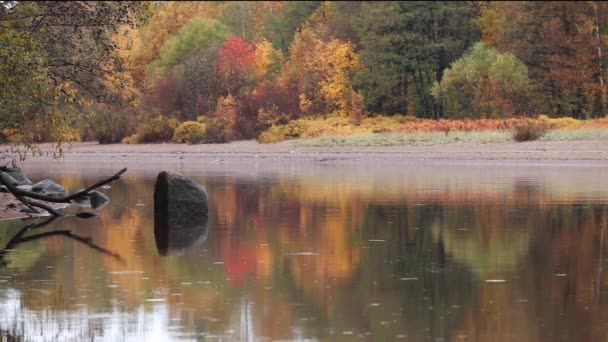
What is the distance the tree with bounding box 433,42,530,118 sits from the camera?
207ft

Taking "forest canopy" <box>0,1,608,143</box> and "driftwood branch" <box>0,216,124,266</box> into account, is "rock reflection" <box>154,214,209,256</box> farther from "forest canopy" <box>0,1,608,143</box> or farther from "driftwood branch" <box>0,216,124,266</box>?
"forest canopy" <box>0,1,608,143</box>

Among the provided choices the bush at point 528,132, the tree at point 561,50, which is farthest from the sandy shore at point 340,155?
the tree at point 561,50

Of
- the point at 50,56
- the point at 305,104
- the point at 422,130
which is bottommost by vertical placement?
the point at 422,130

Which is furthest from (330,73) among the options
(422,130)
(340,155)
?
(340,155)

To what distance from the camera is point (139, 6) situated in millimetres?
18219

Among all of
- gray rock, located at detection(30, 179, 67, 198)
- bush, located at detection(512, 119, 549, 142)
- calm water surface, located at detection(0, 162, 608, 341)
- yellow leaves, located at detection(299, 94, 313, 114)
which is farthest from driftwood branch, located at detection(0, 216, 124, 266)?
yellow leaves, located at detection(299, 94, 313, 114)

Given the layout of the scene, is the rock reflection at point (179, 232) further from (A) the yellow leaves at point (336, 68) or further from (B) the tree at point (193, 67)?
(B) the tree at point (193, 67)

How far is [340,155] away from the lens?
57.2m

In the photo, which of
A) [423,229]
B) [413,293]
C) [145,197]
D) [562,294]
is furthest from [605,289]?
[145,197]

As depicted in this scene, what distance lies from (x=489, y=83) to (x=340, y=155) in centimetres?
1140

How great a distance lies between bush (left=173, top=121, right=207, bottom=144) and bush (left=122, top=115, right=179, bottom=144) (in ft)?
7.84

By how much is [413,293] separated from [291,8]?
81.9 meters

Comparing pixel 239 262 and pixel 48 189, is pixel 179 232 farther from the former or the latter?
pixel 48 189

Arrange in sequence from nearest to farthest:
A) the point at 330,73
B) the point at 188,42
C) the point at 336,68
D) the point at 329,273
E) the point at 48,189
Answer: the point at 329,273, the point at 48,189, the point at 336,68, the point at 330,73, the point at 188,42
